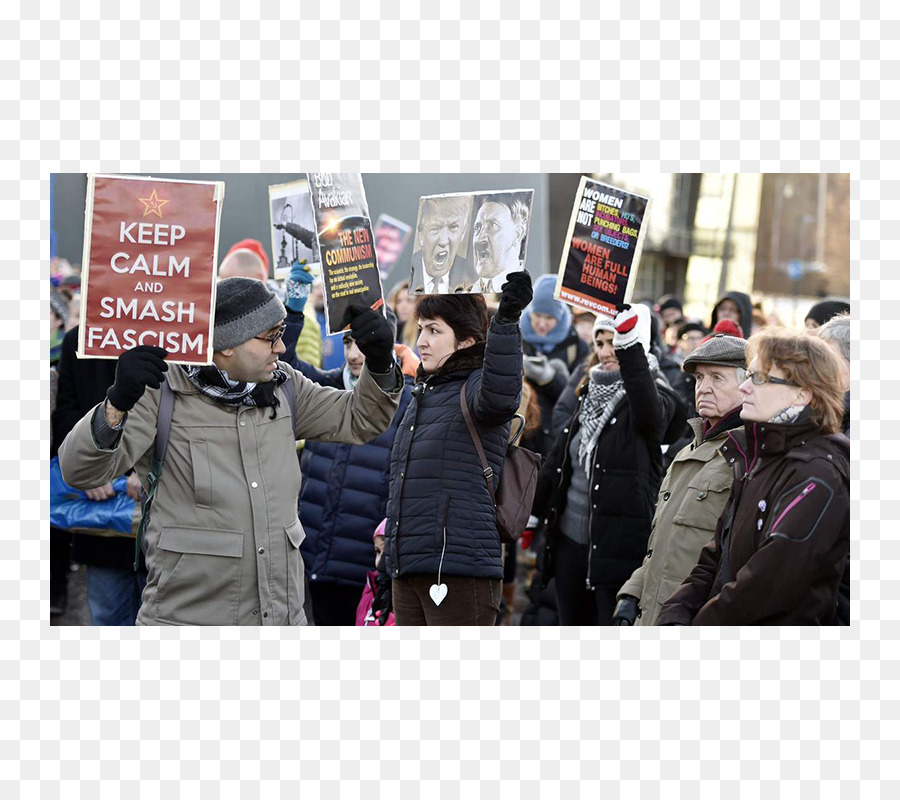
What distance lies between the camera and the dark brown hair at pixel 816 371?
3.38 metres

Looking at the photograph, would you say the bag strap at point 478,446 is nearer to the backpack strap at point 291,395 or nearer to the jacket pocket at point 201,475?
the backpack strap at point 291,395

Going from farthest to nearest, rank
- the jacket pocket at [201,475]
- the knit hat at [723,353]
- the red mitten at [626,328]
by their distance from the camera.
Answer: the red mitten at [626,328] → the knit hat at [723,353] → the jacket pocket at [201,475]

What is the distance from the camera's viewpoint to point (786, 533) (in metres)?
3.24

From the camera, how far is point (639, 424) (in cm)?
505

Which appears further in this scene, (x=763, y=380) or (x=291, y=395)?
(x=291, y=395)

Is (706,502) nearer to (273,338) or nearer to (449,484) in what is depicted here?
(449,484)

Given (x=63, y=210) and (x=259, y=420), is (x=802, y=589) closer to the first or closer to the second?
(x=259, y=420)

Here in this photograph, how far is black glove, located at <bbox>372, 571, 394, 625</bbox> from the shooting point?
464 cm

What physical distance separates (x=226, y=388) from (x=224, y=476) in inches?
11.8

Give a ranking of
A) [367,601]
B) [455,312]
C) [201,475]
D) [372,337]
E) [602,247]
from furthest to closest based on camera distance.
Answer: [367,601]
[602,247]
[455,312]
[372,337]
[201,475]

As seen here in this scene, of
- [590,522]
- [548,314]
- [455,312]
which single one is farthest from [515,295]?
[548,314]

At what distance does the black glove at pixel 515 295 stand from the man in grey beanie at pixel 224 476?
0.48 m

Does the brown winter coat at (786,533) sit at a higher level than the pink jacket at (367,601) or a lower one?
higher

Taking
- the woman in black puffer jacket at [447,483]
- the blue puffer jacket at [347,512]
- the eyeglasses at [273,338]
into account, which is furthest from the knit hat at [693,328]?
the eyeglasses at [273,338]
